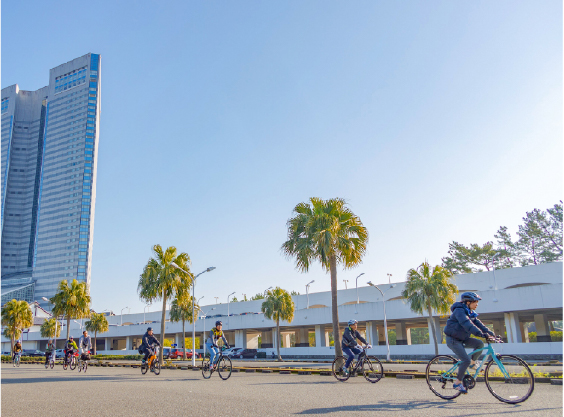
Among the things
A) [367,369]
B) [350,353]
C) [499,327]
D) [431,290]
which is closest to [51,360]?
[350,353]

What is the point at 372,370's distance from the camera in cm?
1241

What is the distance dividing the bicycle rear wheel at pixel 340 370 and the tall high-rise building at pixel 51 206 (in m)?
177

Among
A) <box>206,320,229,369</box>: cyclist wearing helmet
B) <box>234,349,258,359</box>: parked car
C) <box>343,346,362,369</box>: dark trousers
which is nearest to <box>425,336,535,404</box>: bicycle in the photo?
<box>343,346,362,369</box>: dark trousers

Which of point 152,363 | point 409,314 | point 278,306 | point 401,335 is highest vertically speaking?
point 278,306

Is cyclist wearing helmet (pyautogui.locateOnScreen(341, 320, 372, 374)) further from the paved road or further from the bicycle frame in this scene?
the bicycle frame

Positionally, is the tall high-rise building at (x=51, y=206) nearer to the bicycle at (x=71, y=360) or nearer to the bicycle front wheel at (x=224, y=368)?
the bicycle at (x=71, y=360)

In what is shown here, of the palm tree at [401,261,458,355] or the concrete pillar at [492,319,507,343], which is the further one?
the concrete pillar at [492,319,507,343]

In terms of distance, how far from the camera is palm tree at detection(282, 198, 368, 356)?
2028 cm

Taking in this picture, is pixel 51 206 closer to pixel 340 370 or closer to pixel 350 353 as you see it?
pixel 340 370

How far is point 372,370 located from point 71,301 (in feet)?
132

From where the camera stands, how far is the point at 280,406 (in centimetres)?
789

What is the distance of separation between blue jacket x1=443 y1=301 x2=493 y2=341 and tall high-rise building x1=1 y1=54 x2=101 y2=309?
18357cm

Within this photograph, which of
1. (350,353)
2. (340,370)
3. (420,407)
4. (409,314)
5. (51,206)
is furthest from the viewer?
(51,206)

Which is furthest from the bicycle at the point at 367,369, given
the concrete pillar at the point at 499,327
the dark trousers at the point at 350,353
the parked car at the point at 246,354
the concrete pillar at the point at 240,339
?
the concrete pillar at the point at 240,339
